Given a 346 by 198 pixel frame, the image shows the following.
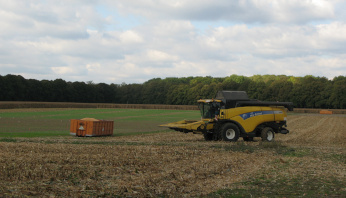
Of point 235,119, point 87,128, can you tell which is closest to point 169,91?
point 87,128

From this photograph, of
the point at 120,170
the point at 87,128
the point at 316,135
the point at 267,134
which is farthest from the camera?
the point at 316,135

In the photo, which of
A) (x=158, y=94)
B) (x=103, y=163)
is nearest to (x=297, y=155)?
(x=103, y=163)

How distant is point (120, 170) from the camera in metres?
13.2

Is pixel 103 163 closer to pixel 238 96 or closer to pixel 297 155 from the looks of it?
pixel 297 155

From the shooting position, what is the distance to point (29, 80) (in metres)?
132

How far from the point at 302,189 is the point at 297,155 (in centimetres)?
802

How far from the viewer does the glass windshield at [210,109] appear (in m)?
25.5

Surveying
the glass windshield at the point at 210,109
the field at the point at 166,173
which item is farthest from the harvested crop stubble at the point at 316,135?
the field at the point at 166,173

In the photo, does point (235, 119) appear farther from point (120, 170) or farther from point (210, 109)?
point (120, 170)

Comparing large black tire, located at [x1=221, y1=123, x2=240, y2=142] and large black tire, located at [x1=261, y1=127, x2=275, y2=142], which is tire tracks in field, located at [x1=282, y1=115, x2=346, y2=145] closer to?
large black tire, located at [x1=261, y1=127, x2=275, y2=142]

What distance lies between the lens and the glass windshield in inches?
1006

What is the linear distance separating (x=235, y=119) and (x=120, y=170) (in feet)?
43.4

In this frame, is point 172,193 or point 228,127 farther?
point 228,127

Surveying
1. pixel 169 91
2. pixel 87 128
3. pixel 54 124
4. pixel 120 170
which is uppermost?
pixel 169 91
